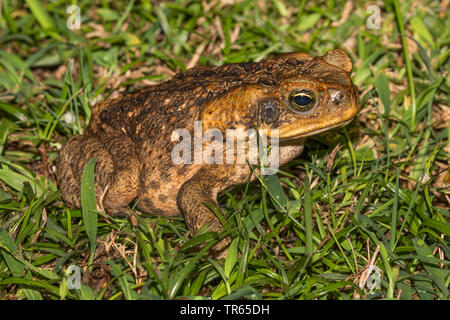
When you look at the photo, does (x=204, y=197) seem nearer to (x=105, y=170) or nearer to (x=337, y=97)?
(x=105, y=170)

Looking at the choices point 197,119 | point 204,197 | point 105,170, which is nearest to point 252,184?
point 204,197

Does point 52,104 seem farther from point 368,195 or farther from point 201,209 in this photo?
point 368,195

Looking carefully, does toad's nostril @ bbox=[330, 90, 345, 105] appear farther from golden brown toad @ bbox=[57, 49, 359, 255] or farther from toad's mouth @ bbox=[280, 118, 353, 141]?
toad's mouth @ bbox=[280, 118, 353, 141]

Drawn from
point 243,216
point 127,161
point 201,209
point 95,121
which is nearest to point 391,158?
point 243,216

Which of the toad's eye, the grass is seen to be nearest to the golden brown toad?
the toad's eye

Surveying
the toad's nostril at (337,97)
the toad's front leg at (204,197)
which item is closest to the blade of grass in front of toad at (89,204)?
the toad's front leg at (204,197)

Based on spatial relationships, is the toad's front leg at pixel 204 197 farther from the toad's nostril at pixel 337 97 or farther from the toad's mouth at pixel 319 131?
the toad's nostril at pixel 337 97
